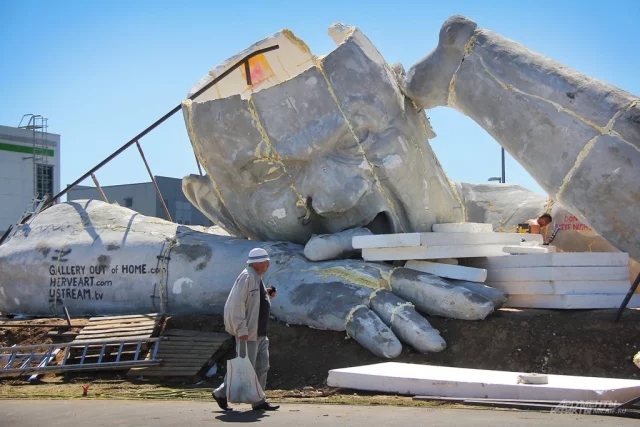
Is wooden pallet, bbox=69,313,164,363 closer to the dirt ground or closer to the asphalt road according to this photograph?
the dirt ground

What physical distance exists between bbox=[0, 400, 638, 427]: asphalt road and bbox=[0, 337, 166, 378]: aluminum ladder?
2269 mm

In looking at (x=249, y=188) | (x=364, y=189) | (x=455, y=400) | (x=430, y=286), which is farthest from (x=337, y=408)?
(x=249, y=188)

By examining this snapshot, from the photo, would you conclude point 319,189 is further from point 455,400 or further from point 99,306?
point 455,400

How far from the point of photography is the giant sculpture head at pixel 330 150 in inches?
372

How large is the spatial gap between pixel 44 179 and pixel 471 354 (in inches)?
930

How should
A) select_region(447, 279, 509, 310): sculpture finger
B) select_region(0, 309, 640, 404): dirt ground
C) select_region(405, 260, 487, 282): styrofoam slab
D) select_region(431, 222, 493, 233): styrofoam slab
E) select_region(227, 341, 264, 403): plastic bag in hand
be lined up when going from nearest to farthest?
select_region(227, 341, 264, 403): plastic bag in hand, select_region(0, 309, 640, 404): dirt ground, select_region(447, 279, 509, 310): sculpture finger, select_region(405, 260, 487, 282): styrofoam slab, select_region(431, 222, 493, 233): styrofoam slab

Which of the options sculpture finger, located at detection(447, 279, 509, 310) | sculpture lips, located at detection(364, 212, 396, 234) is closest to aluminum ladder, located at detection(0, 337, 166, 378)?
sculpture lips, located at detection(364, 212, 396, 234)

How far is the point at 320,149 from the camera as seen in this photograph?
9.51 metres

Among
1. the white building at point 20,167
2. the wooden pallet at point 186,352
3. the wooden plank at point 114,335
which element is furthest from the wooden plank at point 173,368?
the white building at point 20,167

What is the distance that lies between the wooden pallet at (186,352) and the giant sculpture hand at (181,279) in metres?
0.84

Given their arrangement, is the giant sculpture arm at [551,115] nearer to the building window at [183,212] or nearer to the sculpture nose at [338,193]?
the sculpture nose at [338,193]

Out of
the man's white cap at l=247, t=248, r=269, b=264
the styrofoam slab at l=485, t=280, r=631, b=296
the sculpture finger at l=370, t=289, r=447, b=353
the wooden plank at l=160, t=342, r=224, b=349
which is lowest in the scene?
the wooden plank at l=160, t=342, r=224, b=349

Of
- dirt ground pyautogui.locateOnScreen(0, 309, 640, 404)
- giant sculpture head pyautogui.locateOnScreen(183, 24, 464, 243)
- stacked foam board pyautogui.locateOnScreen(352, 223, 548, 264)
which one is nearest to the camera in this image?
dirt ground pyautogui.locateOnScreen(0, 309, 640, 404)

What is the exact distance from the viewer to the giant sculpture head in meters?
9.44
